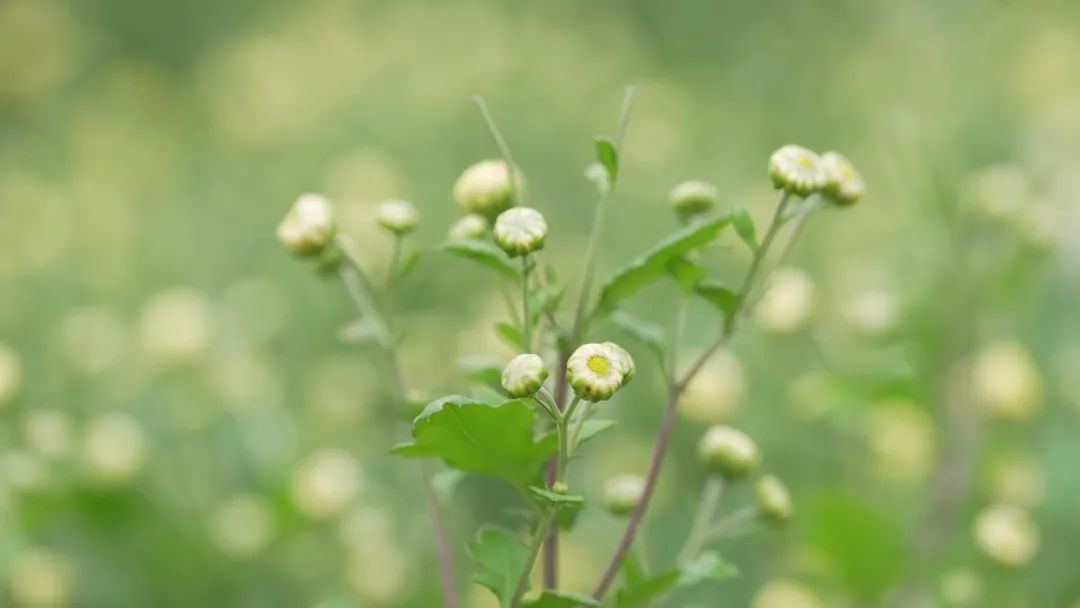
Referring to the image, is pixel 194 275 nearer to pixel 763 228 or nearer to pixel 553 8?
pixel 763 228

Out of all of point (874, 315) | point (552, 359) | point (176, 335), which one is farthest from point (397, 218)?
point (176, 335)

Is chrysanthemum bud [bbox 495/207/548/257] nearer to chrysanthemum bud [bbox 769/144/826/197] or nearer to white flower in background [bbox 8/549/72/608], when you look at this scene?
chrysanthemum bud [bbox 769/144/826/197]

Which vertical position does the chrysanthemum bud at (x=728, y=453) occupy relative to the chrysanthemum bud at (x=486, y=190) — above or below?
below

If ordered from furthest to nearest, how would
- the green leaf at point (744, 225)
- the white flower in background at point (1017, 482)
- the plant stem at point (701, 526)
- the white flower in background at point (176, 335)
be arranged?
1. the white flower in background at point (176, 335)
2. the white flower in background at point (1017, 482)
3. the plant stem at point (701, 526)
4. the green leaf at point (744, 225)

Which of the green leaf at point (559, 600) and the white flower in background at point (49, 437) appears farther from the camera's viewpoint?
the white flower in background at point (49, 437)

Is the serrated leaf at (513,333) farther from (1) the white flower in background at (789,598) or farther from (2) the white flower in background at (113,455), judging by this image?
(2) the white flower in background at (113,455)

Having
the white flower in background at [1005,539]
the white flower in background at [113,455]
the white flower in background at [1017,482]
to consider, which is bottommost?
the white flower in background at [1005,539]

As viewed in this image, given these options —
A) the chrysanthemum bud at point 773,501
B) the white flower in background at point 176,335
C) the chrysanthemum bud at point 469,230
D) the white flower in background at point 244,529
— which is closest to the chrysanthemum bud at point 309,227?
the chrysanthemum bud at point 469,230
